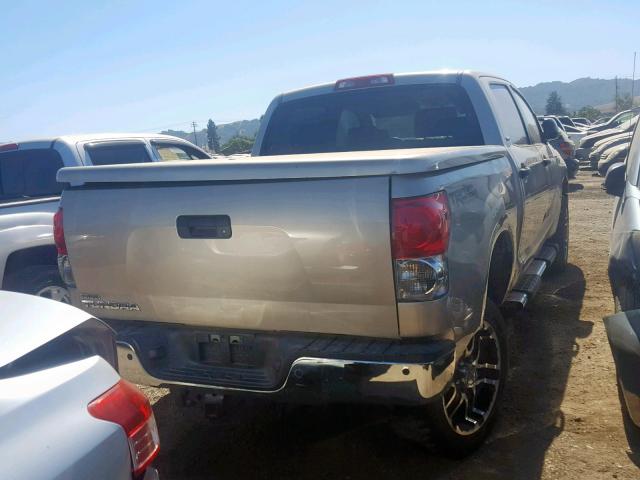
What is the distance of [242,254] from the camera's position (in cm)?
288

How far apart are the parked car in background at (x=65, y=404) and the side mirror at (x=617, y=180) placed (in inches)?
156

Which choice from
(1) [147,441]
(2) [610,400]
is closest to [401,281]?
(1) [147,441]

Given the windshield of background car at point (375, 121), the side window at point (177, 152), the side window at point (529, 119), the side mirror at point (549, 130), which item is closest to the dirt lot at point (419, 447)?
the windshield of background car at point (375, 121)

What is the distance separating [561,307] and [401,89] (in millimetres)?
2682

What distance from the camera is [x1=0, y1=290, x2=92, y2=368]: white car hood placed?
1.73 meters

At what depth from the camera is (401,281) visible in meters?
2.64

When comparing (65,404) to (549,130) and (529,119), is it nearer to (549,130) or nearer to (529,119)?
(529,119)

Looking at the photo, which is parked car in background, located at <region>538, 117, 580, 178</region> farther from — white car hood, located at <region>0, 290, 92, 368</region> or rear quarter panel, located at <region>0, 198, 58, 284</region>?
white car hood, located at <region>0, 290, 92, 368</region>

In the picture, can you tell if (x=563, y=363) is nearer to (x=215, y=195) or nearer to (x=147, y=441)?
(x=215, y=195)

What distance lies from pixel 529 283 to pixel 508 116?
4.41 feet

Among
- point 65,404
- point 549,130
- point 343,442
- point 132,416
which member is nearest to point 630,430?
point 343,442

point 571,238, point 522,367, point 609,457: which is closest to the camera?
point 609,457

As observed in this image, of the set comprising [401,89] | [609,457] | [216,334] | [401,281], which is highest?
[401,89]

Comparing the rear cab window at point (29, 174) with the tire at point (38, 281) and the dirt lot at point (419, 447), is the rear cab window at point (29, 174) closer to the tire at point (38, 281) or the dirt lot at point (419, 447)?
the tire at point (38, 281)
